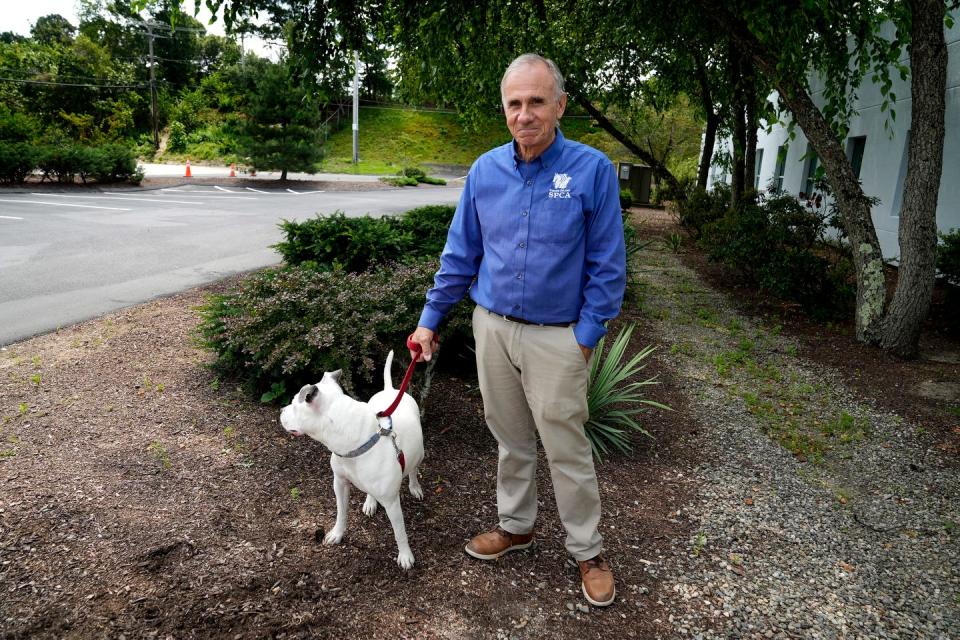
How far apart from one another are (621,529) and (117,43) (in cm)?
5412

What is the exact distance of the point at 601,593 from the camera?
2.59m

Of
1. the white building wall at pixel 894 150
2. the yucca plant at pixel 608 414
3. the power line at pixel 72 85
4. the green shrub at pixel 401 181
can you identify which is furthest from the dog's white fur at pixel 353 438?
the power line at pixel 72 85

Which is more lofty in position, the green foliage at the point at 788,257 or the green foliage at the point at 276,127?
the green foliage at the point at 276,127

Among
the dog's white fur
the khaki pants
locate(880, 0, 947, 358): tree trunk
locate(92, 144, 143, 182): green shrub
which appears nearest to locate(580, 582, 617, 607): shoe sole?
the khaki pants

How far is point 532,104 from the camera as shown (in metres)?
2.34

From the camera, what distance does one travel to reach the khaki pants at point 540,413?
2.45 meters

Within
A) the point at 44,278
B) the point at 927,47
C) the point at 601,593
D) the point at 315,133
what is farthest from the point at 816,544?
the point at 315,133

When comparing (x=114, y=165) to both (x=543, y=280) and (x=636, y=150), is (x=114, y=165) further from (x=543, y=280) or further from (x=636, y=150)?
(x=543, y=280)

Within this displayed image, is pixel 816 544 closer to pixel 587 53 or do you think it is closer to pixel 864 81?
pixel 587 53

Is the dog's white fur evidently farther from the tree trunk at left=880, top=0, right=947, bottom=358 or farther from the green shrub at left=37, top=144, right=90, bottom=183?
the green shrub at left=37, top=144, right=90, bottom=183

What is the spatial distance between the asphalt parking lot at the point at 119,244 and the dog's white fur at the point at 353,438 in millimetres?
4861

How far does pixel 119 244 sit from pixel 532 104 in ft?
35.0

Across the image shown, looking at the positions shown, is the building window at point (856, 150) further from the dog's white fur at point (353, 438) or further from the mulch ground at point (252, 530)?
the dog's white fur at point (353, 438)

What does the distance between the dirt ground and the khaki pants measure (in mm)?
329
